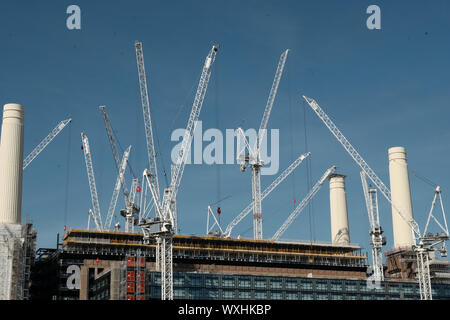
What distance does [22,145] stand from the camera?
18638 centimetres

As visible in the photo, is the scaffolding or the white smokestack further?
the scaffolding

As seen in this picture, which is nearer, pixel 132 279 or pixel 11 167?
pixel 11 167

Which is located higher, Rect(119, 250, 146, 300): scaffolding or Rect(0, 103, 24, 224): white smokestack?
Rect(0, 103, 24, 224): white smokestack

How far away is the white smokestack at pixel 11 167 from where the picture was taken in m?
180

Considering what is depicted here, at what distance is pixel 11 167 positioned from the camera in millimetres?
181625

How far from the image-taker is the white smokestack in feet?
591

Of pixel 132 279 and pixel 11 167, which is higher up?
pixel 11 167

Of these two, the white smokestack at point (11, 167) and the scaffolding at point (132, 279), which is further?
the scaffolding at point (132, 279)
